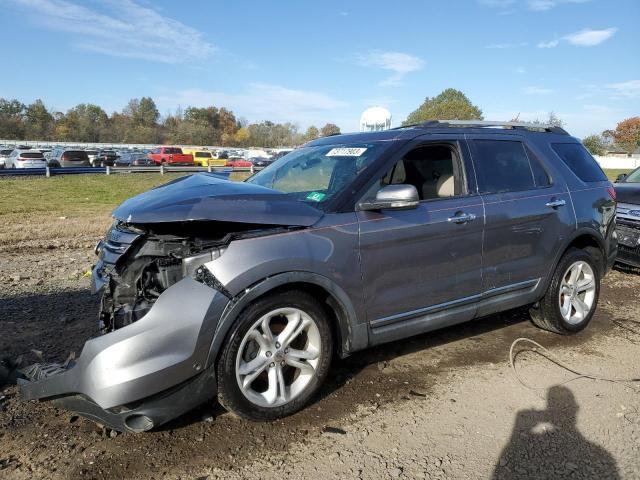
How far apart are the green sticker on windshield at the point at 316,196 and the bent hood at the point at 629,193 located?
19.1 feet

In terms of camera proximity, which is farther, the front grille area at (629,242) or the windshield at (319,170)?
the front grille area at (629,242)

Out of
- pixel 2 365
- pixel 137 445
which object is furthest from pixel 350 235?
pixel 2 365

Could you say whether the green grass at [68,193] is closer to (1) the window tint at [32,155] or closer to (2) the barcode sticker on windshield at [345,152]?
(1) the window tint at [32,155]

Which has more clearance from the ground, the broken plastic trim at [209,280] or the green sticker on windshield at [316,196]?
the green sticker on windshield at [316,196]

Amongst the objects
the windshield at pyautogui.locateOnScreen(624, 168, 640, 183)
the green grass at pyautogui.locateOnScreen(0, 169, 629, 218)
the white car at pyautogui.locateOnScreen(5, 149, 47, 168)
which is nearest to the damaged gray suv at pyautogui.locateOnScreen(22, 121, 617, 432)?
the windshield at pyautogui.locateOnScreen(624, 168, 640, 183)

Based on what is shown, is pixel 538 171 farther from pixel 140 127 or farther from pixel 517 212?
pixel 140 127

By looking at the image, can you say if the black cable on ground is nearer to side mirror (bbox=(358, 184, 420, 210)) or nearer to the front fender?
side mirror (bbox=(358, 184, 420, 210))

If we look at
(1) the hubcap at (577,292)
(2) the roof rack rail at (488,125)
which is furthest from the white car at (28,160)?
(1) the hubcap at (577,292)

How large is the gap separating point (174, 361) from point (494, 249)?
2.63 m

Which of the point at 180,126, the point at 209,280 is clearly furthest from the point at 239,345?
the point at 180,126

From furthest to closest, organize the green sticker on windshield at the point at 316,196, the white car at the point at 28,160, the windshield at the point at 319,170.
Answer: the white car at the point at 28,160 < the windshield at the point at 319,170 < the green sticker on windshield at the point at 316,196

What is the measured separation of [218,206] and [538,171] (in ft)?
10.1

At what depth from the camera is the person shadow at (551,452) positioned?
269 cm

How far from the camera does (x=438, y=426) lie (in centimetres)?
316
